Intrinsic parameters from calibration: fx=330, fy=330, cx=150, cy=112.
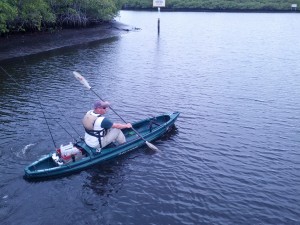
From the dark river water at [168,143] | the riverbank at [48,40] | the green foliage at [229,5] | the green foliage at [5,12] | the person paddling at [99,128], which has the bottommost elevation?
the dark river water at [168,143]

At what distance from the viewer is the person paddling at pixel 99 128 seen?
51.4 ft

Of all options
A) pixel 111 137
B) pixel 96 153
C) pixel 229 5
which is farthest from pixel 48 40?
pixel 229 5

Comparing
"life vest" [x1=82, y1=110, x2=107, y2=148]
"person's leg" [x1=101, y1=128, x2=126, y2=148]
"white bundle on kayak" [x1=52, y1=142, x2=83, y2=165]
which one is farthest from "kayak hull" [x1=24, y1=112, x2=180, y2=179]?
"life vest" [x1=82, y1=110, x2=107, y2=148]

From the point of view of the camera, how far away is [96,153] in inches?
645

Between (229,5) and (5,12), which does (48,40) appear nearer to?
(5,12)

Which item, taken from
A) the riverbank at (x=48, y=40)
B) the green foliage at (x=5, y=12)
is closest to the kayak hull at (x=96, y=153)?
the green foliage at (x=5, y=12)

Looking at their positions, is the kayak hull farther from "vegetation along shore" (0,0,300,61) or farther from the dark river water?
"vegetation along shore" (0,0,300,61)

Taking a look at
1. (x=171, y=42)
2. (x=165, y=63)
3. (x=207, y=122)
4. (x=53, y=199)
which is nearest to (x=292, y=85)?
(x=207, y=122)

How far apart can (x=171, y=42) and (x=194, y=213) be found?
4661cm

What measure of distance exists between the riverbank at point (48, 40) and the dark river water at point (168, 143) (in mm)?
3250

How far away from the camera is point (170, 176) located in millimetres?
15805

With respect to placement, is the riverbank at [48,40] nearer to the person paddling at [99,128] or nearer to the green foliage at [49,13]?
the green foliage at [49,13]

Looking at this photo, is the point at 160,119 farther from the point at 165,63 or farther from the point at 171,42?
the point at 171,42

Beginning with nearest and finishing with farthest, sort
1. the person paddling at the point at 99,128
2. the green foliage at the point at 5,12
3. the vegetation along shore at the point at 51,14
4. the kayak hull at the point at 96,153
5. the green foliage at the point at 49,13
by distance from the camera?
the kayak hull at the point at 96,153 < the person paddling at the point at 99,128 < the green foliage at the point at 5,12 < the green foliage at the point at 49,13 < the vegetation along shore at the point at 51,14
